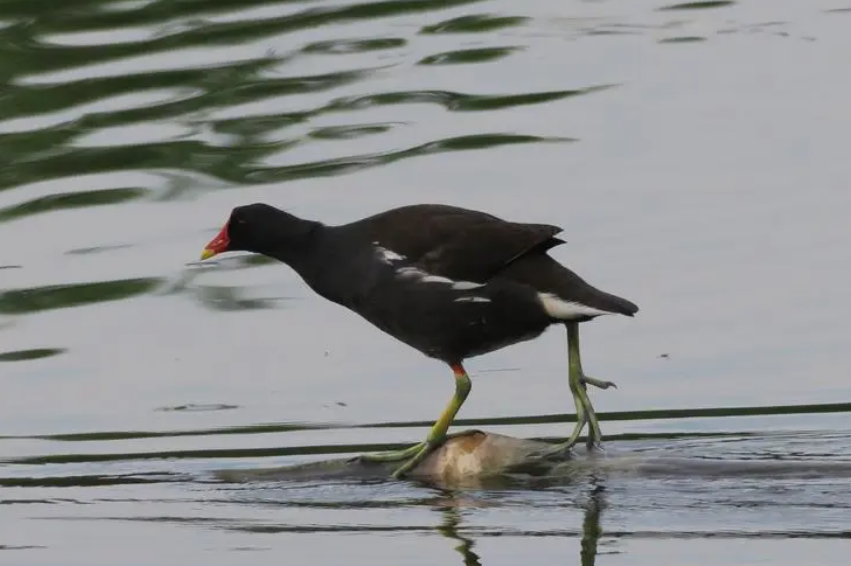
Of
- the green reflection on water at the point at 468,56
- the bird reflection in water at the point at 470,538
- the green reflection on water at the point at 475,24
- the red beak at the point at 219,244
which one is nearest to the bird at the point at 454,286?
the bird reflection in water at the point at 470,538

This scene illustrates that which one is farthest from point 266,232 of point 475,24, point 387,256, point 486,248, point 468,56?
point 475,24

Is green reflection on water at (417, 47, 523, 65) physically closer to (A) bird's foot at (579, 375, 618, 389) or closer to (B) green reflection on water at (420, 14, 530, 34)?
(B) green reflection on water at (420, 14, 530, 34)

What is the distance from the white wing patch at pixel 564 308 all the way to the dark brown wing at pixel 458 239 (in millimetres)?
157

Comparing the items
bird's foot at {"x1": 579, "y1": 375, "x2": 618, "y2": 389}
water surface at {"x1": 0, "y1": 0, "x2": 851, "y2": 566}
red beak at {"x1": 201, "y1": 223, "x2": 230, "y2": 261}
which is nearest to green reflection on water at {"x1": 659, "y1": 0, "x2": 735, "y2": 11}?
water surface at {"x1": 0, "y1": 0, "x2": 851, "y2": 566}

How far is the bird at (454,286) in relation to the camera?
6137 millimetres

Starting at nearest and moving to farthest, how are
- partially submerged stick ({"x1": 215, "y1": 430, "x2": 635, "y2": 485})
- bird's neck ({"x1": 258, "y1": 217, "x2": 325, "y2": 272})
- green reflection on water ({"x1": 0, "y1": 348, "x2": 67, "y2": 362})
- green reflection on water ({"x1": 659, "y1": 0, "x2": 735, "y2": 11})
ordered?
1. partially submerged stick ({"x1": 215, "y1": 430, "x2": 635, "y2": 485})
2. bird's neck ({"x1": 258, "y1": 217, "x2": 325, "y2": 272})
3. green reflection on water ({"x1": 0, "y1": 348, "x2": 67, "y2": 362})
4. green reflection on water ({"x1": 659, "y1": 0, "x2": 735, "y2": 11})

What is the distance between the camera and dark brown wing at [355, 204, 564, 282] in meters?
6.16

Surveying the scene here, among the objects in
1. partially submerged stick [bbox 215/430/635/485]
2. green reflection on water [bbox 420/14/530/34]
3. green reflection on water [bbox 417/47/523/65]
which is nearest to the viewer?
partially submerged stick [bbox 215/430/635/485]

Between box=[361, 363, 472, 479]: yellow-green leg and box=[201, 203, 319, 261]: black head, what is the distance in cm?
62

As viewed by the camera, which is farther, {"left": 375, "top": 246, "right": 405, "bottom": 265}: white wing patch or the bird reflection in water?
{"left": 375, "top": 246, "right": 405, "bottom": 265}: white wing patch

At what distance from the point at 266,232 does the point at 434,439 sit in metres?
0.83

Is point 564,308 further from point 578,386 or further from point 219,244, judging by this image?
point 219,244

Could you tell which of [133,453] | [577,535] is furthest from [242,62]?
[577,535]

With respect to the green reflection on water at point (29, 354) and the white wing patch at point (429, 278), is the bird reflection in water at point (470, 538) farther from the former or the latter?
the green reflection on water at point (29, 354)
